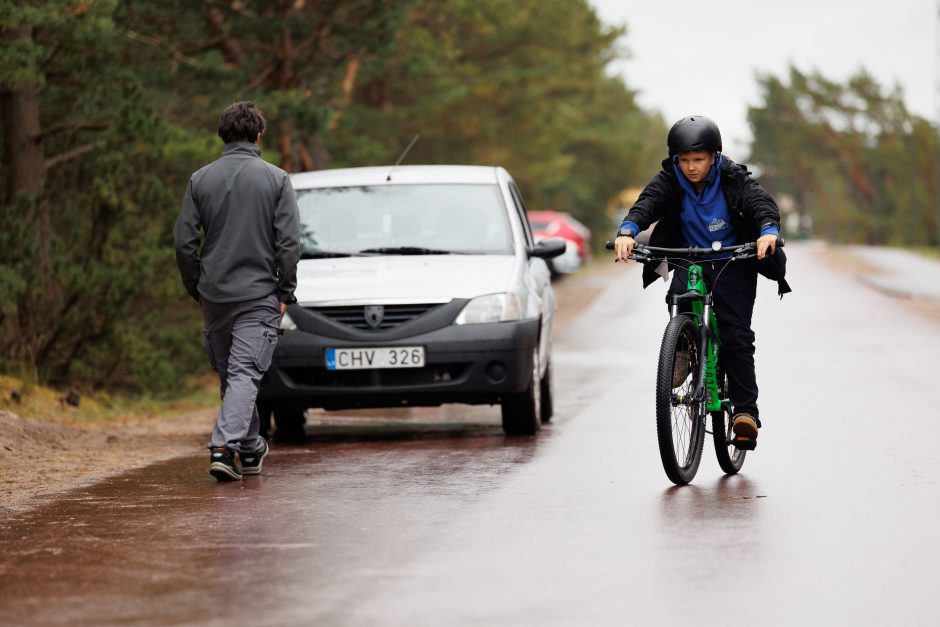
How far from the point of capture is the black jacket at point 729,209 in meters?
8.38

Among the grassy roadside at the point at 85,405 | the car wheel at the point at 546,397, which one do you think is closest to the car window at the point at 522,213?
the car wheel at the point at 546,397

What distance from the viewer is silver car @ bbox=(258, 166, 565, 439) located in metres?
10.5

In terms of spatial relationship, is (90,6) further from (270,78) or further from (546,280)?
(270,78)

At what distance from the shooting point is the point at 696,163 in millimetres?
8438

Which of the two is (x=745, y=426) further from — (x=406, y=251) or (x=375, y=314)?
(x=406, y=251)

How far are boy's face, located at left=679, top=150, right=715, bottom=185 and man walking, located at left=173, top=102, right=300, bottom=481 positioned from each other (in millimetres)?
2084

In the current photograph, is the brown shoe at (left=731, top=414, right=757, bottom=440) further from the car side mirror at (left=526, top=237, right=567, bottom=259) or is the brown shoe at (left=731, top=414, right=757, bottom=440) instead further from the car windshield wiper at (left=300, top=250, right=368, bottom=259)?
the car windshield wiper at (left=300, top=250, right=368, bottom=259)

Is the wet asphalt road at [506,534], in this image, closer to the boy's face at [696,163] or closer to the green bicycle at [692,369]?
the green bicycle at [692,369]

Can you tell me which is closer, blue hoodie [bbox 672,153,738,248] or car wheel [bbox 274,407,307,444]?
blue hoodie [bbox 672,153,738,248]

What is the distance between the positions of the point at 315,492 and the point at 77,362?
7.64 metres

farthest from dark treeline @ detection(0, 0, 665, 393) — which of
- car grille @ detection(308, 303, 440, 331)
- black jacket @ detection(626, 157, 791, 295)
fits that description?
black jacket @ detection(626, 157, 791, 295)

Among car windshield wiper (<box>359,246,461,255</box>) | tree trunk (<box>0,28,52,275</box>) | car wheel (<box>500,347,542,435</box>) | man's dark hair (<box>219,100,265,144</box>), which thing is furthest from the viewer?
tree trunk (<box>0,28,52,275</box>)

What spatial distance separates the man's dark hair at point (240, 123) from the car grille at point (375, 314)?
1.63m

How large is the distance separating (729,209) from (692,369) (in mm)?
826
